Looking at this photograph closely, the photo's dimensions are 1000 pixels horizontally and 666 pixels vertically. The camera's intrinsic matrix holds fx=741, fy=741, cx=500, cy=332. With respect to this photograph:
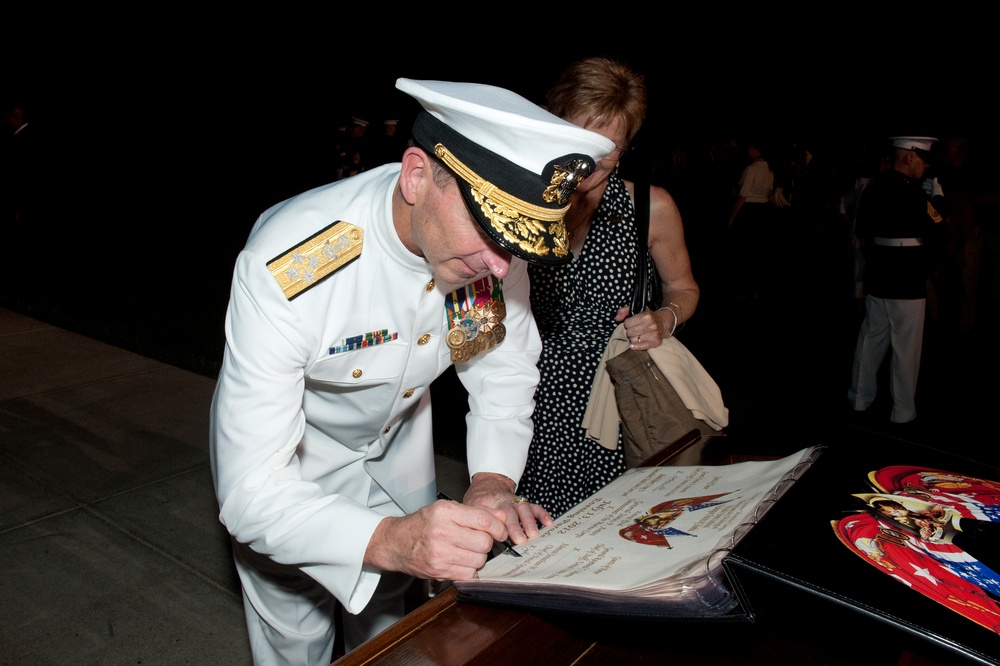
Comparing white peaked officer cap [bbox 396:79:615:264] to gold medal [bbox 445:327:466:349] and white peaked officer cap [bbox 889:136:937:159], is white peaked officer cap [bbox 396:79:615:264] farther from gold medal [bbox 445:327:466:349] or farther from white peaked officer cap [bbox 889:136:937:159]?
white peaked officer cap [bbox 889:136:937:159]

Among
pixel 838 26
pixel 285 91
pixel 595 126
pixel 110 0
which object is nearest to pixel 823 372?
pixel 595 126

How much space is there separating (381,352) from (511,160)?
1.52ft

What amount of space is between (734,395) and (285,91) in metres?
8.90

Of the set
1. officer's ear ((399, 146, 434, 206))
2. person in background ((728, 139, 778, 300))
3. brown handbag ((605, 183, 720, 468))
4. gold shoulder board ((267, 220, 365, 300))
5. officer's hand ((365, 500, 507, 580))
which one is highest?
officer's ear ((399, 146, 434, 206))

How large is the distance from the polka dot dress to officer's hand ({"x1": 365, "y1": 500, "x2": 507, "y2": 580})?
0.97 m

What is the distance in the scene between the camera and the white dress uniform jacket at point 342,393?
1.06 m

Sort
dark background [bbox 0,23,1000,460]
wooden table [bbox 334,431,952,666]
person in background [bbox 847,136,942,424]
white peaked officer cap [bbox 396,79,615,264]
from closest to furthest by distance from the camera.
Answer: wooden table [bbox 334,431,952,666], white peaked officer cap [bbox 396,79,615,264], person in background [bbox 847,136,942,424], dark background [bbox 0,23,1000,460]

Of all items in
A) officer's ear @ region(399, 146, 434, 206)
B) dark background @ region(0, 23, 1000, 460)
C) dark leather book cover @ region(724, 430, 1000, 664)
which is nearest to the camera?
dark leather book cover @ region(724, 430, 1000, 664)

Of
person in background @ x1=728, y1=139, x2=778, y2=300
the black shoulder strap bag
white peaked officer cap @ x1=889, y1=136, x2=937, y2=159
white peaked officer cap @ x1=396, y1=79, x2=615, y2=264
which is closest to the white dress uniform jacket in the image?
white peaked officer cap @ x1=396, y1=79, x2=615, y2=264

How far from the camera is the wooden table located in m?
0.86

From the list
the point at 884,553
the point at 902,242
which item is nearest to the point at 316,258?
the point at 884,553

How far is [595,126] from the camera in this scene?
1.72 meters

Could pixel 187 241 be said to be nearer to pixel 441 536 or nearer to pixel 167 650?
pixel 167 650

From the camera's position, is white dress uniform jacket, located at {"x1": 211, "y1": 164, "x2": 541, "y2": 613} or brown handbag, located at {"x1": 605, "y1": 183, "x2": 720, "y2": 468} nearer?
white dress uniform jacket, located at {"x1": 211, "y1": 164, "x2": 541, "y2": 613}
